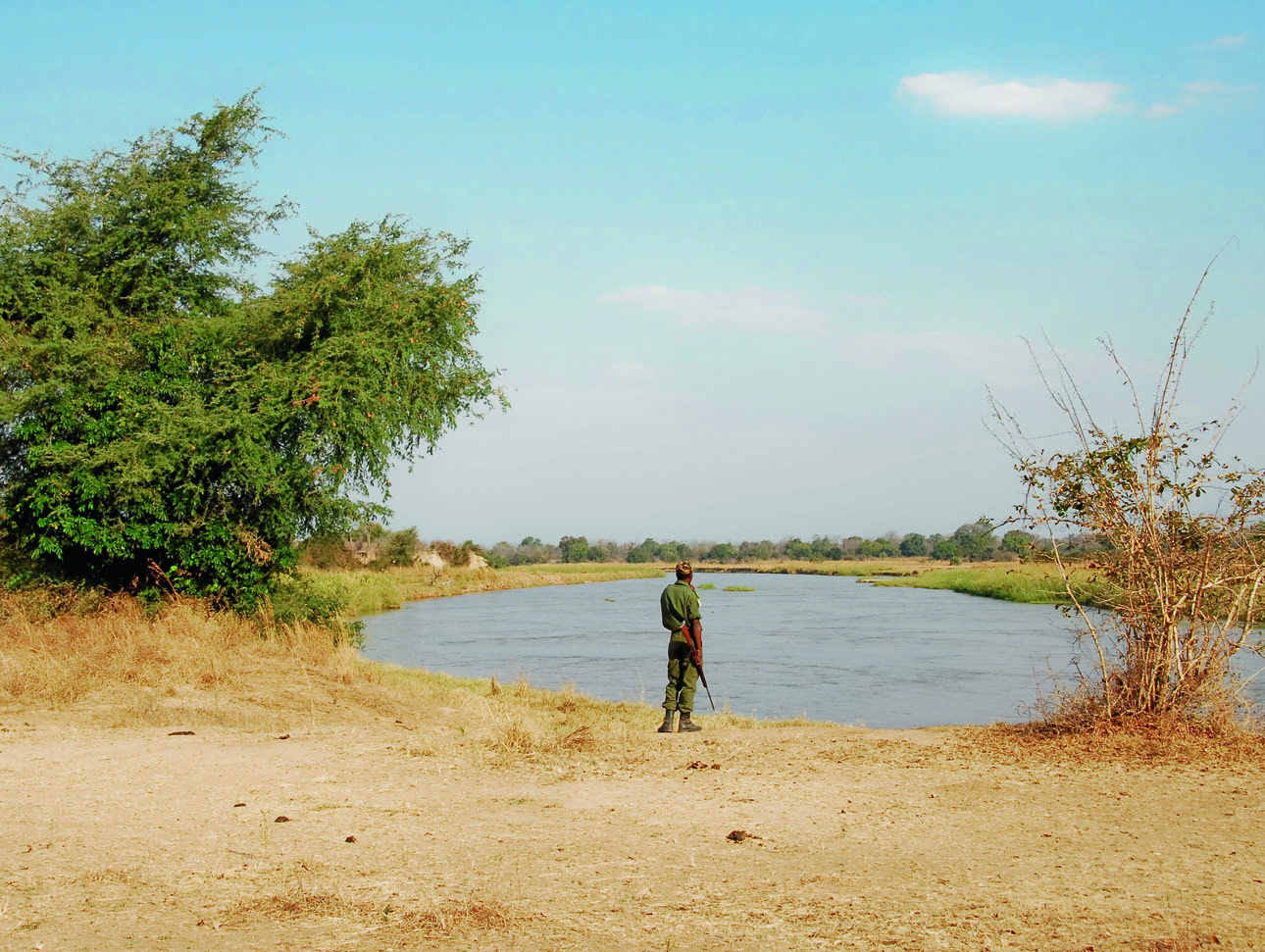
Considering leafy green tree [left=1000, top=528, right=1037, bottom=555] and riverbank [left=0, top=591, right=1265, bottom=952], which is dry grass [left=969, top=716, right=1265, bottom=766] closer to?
riverbank [left=0, top=591, right=1265, bottom=952]

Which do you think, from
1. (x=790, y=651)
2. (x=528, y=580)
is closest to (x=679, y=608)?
(x=790, y=651)

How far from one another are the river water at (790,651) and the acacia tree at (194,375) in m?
6.58

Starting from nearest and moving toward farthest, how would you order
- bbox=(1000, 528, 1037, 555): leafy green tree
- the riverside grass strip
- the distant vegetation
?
bbox=(1000, 528, 1037, 555): leafy green tree < the riverside grass strip < the distant vegetation

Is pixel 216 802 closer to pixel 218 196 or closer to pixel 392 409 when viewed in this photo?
pixel 392 409

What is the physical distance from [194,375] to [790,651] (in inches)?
695

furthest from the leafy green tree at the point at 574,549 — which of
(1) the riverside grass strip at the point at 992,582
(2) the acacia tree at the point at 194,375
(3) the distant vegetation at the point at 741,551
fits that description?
(2) the acacia tree at the point at 194,375

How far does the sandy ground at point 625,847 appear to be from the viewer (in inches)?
209

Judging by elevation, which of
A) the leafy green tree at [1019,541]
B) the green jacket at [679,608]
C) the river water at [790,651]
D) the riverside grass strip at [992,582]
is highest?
the leafy green tree at [1019,541]

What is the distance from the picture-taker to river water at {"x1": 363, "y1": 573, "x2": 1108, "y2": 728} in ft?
67.1

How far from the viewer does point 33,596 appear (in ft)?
57.3

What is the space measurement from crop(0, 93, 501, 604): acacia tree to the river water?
6.58 m

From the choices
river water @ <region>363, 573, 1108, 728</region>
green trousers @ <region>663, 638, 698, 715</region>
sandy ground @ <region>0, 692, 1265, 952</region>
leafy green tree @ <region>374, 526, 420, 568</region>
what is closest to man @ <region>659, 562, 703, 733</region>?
green trousers @ <region>663, 638, 698, 715</region>

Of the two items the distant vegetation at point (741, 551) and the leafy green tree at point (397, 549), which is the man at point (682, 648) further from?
the distant vegetation at point (741, 551)

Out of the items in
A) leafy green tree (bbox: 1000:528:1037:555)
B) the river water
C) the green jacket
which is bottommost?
the river water
